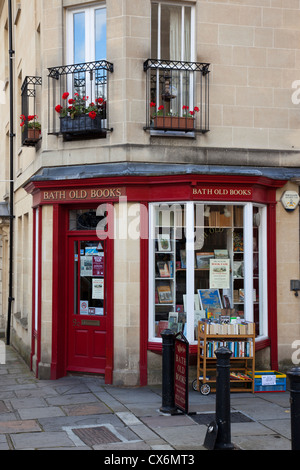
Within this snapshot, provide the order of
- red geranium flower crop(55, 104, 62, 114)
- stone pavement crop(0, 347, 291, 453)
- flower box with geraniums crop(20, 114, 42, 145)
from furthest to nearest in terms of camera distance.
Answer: flower box with geraniums crop(20, 114, 42, 145) < red geranium flower crop(55, 104, 62, 114) < stone pavement crop(0, 347, 291, 453)

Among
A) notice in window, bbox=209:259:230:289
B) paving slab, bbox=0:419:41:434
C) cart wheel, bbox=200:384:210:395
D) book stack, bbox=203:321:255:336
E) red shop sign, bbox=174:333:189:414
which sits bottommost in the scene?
paving slab, bbox=0:419:41:434

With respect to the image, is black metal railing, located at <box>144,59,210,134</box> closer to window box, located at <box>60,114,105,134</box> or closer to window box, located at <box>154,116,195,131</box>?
window box, located at <box>154,116,195,131</box>

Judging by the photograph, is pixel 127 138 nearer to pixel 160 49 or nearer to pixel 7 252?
pixel 160 49

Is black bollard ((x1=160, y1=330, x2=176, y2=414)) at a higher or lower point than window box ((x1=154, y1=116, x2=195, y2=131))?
lower

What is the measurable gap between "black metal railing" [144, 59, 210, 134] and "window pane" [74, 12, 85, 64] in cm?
133

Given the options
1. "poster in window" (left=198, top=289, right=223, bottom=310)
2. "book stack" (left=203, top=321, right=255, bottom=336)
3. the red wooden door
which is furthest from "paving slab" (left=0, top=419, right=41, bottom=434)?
"poster in window" (left=198, top=289, right=223, bottom=310)

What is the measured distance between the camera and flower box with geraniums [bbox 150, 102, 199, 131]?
10008mm

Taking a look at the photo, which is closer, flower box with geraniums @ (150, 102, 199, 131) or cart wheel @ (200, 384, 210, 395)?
cart wheel @ (200, 384, 210, 395)

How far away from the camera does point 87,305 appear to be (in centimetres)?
1068

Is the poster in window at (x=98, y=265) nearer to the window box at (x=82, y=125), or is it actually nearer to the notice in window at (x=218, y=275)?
the notice in window at (x=218, y=275)

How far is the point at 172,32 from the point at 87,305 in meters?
4.88
